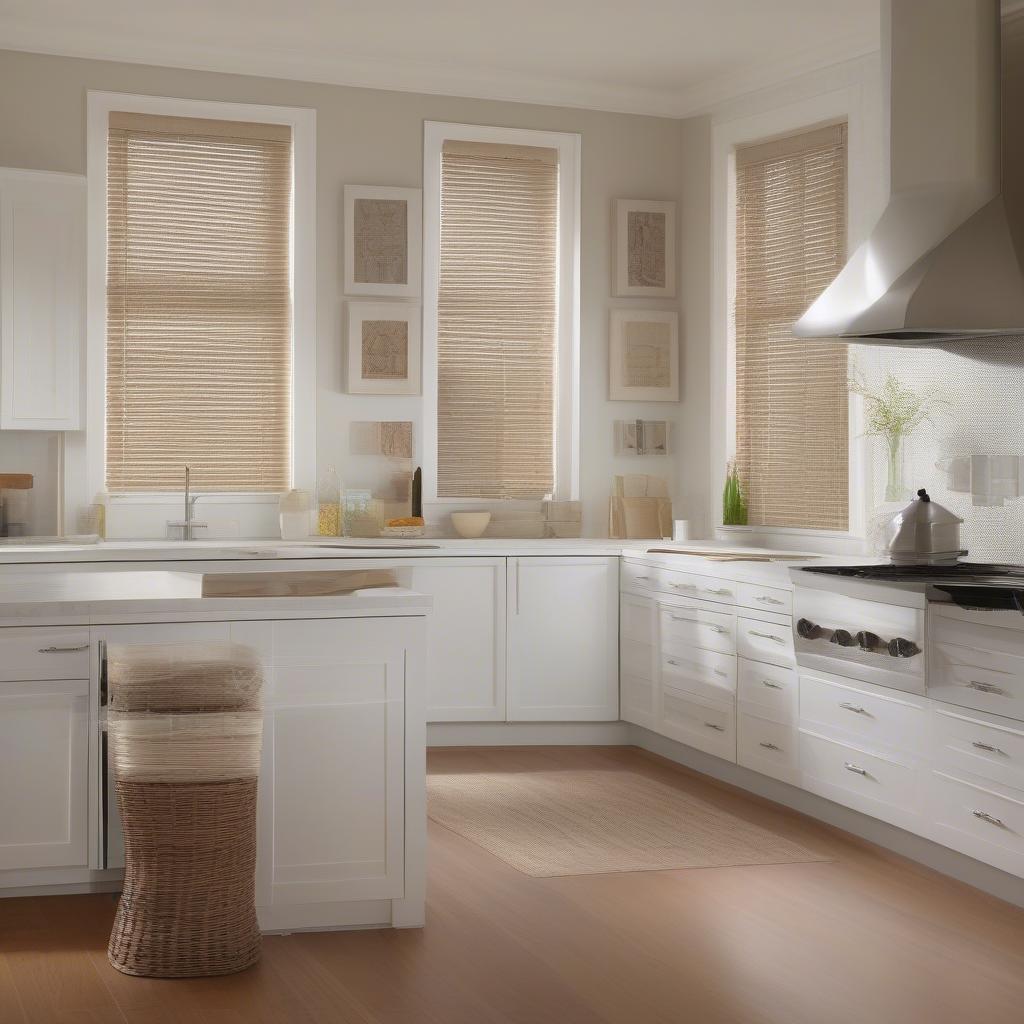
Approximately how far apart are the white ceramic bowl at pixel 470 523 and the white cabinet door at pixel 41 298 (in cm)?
175

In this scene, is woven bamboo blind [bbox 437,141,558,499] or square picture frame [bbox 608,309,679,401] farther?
square picture frame [bbox 608,309,679,401]

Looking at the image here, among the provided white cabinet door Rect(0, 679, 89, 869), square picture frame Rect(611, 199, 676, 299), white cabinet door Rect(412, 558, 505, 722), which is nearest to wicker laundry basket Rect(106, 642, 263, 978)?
white cabinet door Rect(0, 679, 89, 869)

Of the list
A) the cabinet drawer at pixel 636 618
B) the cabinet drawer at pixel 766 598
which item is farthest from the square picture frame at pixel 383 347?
the cabinet drawer at pixel 766 598

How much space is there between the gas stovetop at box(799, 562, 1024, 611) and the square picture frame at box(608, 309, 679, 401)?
2058 millimetres

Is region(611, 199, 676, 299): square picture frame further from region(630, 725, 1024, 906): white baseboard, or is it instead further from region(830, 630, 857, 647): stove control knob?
region(830, 630, 857, 647): stove control knob

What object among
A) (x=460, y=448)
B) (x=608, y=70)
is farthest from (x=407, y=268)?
(x=608, y=70)

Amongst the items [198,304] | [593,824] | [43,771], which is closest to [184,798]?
[43,771]

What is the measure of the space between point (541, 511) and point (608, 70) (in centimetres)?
210

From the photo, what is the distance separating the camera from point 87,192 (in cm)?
572

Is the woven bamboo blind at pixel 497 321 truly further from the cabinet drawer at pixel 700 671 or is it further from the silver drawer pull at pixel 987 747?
the silver drawer pull at pixel 987 747

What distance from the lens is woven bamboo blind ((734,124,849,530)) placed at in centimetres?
558

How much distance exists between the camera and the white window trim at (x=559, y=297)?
245 inches

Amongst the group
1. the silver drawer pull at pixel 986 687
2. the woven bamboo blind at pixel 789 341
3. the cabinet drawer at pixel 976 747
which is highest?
the woven bamboo blind at pixel 789 341

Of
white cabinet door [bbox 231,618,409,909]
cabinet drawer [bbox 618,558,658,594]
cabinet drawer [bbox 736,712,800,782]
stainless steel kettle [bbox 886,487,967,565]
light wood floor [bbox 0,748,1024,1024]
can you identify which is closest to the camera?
light wood floor [bbox 0,748,1024,1024]
